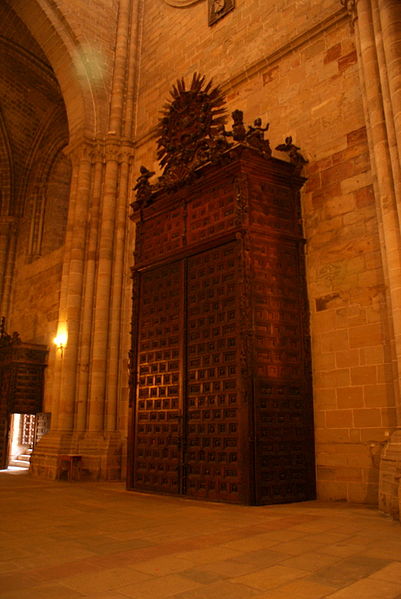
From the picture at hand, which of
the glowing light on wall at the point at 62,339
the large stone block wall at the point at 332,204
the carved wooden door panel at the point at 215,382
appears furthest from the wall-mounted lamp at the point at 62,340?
the large stone block wall at the point at 332,204

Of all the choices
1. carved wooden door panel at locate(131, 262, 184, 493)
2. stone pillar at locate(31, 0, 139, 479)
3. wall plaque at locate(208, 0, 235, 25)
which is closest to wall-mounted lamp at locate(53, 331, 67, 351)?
stone pillar at locate(31, 0, 139, 479)

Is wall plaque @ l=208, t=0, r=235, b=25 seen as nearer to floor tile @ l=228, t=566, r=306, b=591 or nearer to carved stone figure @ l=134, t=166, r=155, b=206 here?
carved stone figure @ l=134, t=166, r=155, b=206

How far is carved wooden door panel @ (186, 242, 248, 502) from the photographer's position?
5.93 m

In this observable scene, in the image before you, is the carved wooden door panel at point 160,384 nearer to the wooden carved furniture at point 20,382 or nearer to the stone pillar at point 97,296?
the stone pillar at point 97,296

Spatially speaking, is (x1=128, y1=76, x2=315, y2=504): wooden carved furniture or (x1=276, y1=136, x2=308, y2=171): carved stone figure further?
(x1=276, y1=136, x2=308, y2=171): carved stone figure

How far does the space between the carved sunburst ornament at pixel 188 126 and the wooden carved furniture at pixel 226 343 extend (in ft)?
0.73

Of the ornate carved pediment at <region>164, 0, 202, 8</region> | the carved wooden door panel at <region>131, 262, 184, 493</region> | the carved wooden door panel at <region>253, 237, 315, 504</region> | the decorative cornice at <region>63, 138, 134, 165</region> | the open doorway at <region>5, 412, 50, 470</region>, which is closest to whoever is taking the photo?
the carved wooden door panel at <region>253, 237, 315, 504</region>

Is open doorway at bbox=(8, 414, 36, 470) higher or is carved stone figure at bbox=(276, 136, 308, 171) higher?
carved stone figure at bbox=(276, 136, 308, 171)

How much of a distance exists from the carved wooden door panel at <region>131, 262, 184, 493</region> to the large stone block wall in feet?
6.03

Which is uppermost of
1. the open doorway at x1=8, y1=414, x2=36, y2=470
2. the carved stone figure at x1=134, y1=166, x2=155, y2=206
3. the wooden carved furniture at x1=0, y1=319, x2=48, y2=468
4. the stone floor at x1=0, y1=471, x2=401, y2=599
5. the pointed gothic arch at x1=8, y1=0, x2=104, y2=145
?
the pointed gothic arch at x1=8, y1=0, x2=104, y2=145

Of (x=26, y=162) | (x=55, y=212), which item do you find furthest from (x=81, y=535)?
(x=26, y=162)

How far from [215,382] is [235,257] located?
1619mm

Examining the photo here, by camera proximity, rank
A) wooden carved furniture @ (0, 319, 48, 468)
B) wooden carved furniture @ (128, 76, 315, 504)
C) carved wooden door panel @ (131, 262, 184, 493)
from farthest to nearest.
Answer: wooden carved furniture @ (0, 319, 48, 468)
carved wooden door panel @ (131, 262, 184, 493)
wooden carved furniture @ (128, 76, 315, 504)

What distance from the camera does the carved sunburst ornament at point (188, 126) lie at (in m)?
7.78
